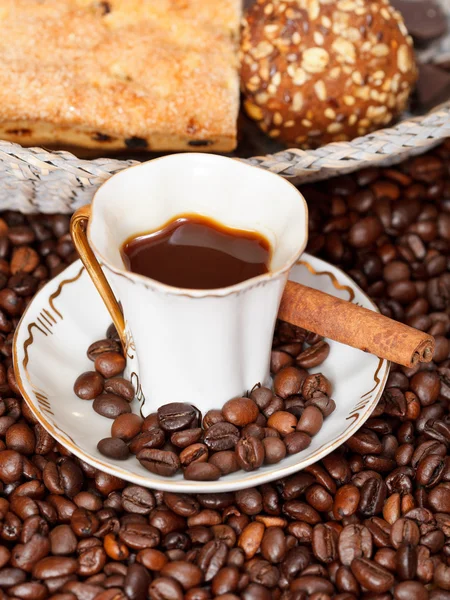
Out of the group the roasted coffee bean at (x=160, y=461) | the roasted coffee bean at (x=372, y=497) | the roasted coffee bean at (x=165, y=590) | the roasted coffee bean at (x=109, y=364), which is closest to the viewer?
the roasted coffee bean at (x=165, y=590)

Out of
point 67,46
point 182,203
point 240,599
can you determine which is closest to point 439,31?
point 67,46

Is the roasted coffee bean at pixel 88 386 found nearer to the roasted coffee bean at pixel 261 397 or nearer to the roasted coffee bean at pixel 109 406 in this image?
the roasted coffee bean at pixel 109 406

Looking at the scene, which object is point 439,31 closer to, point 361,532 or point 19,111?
point 19,111

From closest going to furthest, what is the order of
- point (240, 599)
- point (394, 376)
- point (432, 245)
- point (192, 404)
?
point (240, 599) < point (192, 404) < point (394, 376) < point (432, 245)

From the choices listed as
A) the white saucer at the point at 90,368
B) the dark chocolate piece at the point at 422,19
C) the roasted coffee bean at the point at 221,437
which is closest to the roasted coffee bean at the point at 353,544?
the white saucer at the point at 90,368

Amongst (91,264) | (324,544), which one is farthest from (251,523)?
(91,264)

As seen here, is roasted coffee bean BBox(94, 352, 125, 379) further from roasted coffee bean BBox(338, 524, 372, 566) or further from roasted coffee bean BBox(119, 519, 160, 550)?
roasted coffee bean BBox(338, 524, 372, 566)
